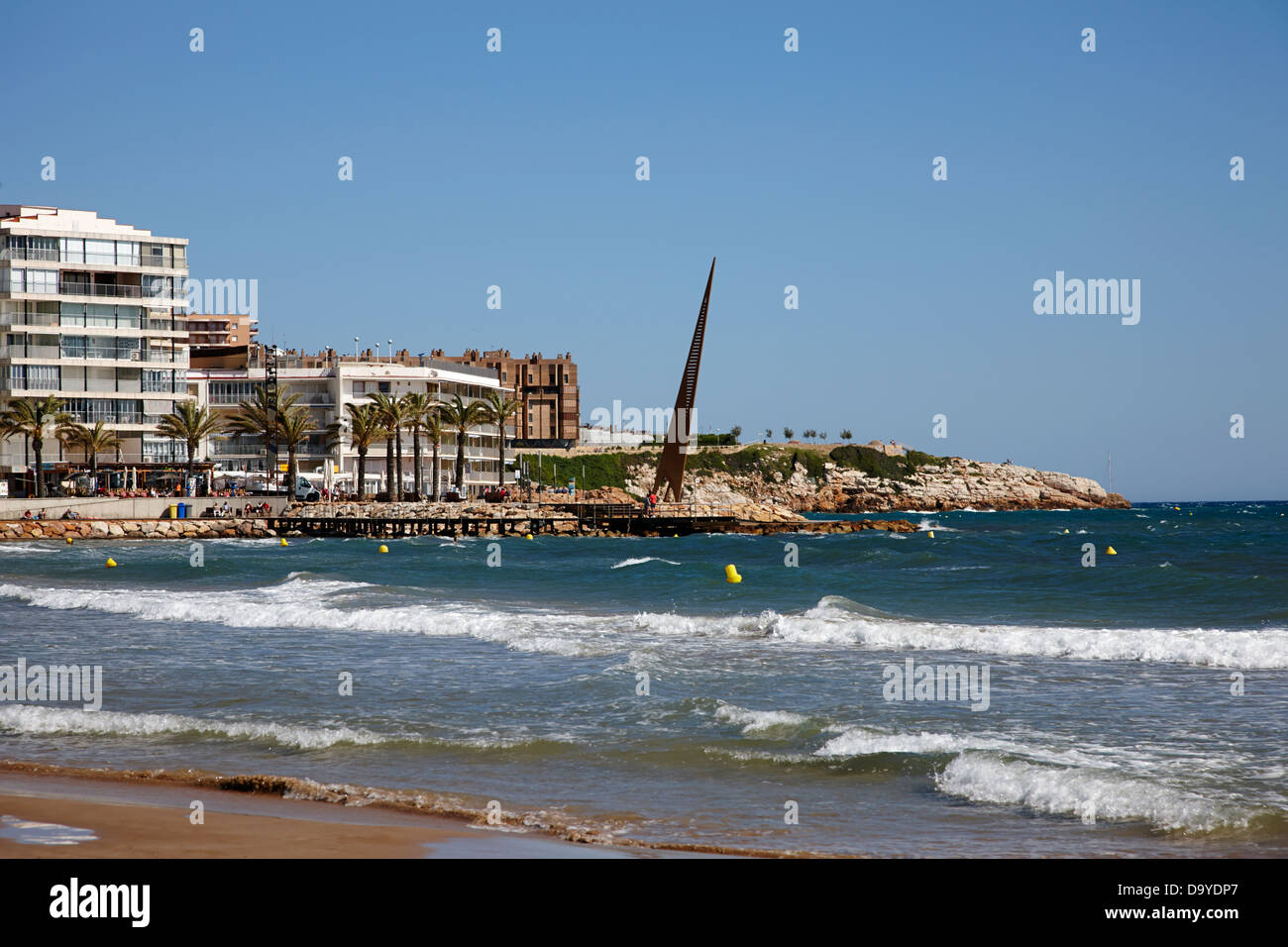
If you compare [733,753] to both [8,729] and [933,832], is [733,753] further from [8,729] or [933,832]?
[8,729]

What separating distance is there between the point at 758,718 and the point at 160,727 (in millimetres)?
7199

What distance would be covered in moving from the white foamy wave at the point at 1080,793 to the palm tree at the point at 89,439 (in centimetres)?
8042

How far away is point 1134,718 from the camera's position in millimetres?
14109

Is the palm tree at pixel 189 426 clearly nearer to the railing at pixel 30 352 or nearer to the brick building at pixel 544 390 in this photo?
the railing at pixel 30 352

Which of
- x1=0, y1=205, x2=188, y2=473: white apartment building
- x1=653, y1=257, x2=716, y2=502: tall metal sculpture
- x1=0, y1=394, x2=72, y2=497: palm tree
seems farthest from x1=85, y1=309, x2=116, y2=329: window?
x1=653, y1=257, x2=716, y2=502: tall metal sculpture

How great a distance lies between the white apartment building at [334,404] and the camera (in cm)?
10200

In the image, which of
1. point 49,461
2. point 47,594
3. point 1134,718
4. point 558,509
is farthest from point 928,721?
point 49,461

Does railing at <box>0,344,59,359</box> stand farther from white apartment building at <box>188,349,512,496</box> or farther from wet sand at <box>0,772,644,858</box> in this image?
wet sand at <box>0,772,644,858</box>

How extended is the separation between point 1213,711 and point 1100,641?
269 inches

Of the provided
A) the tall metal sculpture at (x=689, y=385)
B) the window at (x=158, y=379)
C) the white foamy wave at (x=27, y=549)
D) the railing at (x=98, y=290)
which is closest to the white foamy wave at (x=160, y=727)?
the white foamy wave at (x=27, y=549)

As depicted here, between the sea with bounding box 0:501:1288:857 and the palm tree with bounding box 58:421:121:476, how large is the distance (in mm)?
52624

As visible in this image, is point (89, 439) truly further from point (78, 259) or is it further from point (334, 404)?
point (334, 404)

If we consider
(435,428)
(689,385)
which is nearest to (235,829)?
(689,385)

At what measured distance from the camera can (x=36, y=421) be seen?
247 feet
